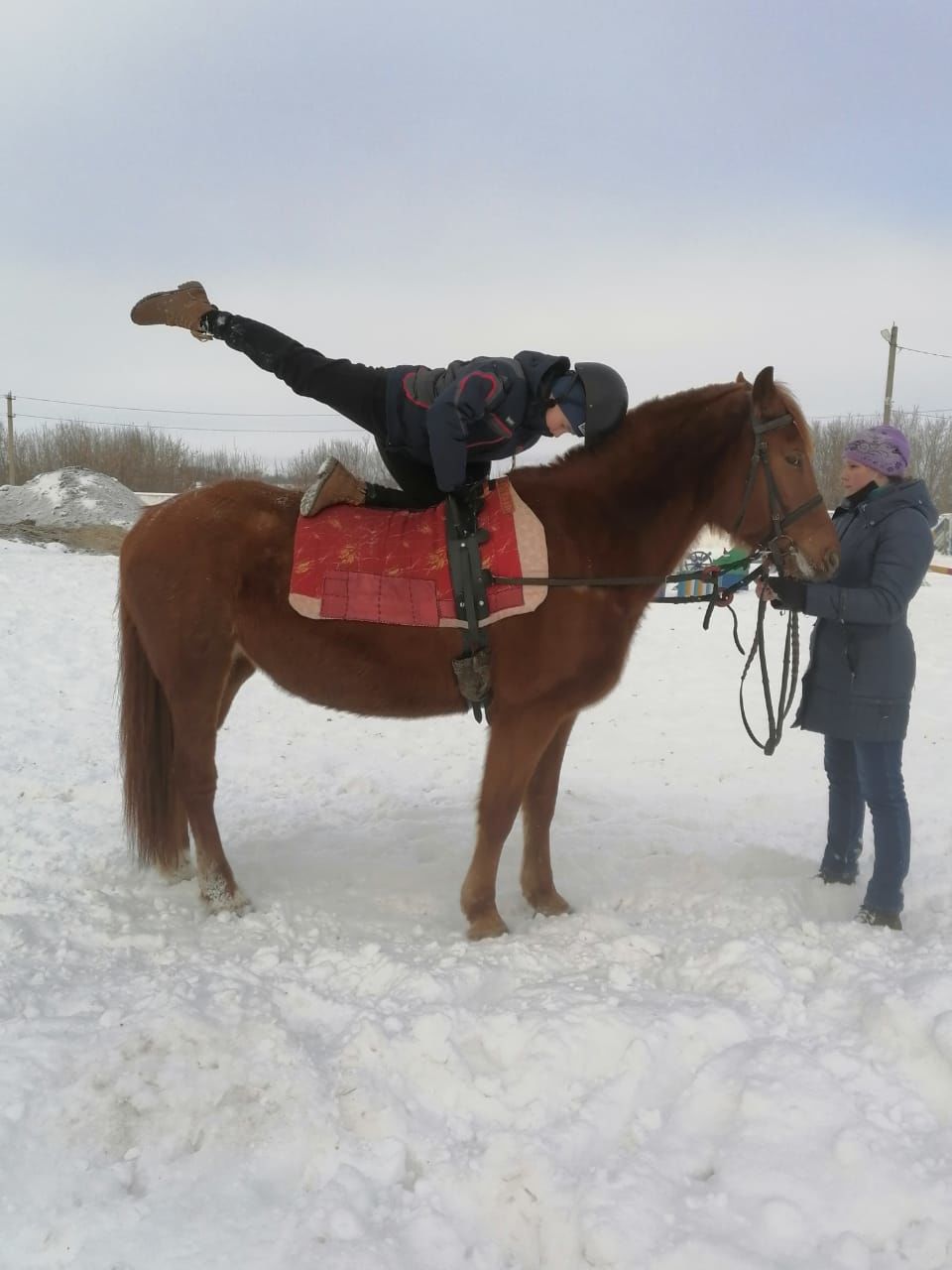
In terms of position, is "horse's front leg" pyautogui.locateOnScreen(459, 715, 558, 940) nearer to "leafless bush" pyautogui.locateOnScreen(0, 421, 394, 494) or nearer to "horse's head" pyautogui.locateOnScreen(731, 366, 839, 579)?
"horse's head" pyautogui.locateOnScreen(731, 366, 839, 579)

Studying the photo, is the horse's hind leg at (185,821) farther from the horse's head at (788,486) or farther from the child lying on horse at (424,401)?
the horse's head at (788,486)

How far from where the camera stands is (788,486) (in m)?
3.19

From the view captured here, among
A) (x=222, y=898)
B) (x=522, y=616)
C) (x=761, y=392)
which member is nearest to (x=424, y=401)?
(x=522, y=616)

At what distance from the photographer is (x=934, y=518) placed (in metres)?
3.33

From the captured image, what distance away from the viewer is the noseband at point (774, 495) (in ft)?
10.4

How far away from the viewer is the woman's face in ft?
11.2

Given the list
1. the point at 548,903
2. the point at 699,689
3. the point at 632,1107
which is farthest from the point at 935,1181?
the point at 699,689

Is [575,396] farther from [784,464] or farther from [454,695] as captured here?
[454,695]

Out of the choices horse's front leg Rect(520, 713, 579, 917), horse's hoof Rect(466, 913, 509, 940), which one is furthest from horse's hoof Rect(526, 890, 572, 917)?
horse's hoof Rect(466, 913, 509, 940)

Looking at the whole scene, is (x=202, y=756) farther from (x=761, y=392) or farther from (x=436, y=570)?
(x=761, y=392)

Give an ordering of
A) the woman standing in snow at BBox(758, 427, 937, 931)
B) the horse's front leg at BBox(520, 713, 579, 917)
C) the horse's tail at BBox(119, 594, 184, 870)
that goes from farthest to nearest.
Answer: the horse's tail at BBox(119, 594, 184, 870), the horse's front leg at BBox(520, 713, 579, 917), the woman standing in snow at BBox(758, 427, 937, 931)

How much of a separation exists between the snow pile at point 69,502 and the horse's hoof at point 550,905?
15.1 metres

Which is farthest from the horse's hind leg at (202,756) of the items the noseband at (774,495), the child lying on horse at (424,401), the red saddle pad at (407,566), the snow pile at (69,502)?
the snow pile at (69,502)

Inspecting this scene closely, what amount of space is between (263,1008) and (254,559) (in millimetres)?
1803
